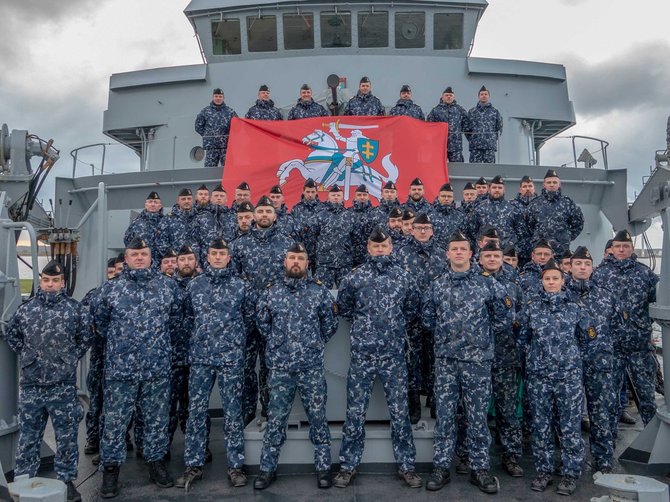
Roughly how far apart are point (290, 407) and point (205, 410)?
0.62 metres

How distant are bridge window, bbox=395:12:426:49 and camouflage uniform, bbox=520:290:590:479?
6614mm

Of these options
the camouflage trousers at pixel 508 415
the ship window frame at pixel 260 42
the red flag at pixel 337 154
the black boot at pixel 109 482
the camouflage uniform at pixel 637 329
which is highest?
the ship window frame at pixel 260 42

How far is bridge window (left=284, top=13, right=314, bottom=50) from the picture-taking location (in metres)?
9.37

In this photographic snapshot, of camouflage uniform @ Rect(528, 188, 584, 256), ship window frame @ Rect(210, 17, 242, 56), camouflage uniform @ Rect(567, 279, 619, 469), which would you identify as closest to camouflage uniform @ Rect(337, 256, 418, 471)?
camouflage uniform @ Rect(567, 279, 619, 469)

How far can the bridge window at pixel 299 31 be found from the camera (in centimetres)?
937

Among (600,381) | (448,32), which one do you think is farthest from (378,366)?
(448,32)

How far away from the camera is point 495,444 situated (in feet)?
16.2

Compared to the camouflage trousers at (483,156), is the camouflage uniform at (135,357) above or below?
below

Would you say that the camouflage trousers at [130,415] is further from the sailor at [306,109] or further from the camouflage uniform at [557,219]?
the sailor at [306,109]

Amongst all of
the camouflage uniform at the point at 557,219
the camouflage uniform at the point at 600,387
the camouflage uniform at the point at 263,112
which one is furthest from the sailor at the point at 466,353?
the camouflage uniform at the point at 263,112

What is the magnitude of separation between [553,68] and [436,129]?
316 cm

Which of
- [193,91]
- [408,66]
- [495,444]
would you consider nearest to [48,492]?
[495,444]

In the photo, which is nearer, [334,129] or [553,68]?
[334,129]

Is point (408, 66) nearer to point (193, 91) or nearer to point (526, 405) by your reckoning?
point (193, 91)
